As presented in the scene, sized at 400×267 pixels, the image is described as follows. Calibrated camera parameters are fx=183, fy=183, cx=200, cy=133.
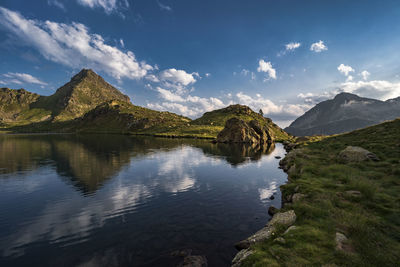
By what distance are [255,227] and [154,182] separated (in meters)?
24.5

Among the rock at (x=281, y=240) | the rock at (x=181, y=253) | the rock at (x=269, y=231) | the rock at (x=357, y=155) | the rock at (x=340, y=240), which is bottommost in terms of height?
the rock at (x=181, y=253)

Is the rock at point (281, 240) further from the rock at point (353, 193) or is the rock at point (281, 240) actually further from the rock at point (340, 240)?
the rock at point (353, 193)

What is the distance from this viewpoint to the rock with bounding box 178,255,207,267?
15.1 meters

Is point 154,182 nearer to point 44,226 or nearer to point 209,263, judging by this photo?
point 44,226

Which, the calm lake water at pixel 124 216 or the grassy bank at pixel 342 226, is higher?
the grassy bank at pixel 342 226

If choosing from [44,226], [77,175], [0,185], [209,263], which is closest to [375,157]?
[209,263]

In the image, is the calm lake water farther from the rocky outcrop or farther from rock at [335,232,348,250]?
the rocky outcrop

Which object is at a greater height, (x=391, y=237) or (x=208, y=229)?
(x=391, y=237)

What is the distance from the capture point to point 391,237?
513 inches

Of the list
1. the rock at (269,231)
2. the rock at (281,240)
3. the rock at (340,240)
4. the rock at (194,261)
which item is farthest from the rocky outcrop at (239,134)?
the rock at (340,240)

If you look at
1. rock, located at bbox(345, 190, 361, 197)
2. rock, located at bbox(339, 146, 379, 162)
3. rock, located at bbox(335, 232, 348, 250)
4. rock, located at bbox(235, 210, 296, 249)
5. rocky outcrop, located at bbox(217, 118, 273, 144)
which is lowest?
rock, located at bbox(235, 210, 296, 249)

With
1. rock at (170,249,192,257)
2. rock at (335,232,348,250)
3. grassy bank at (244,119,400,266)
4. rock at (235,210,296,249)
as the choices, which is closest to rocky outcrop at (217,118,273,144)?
grassy bank at (244,119,400,266)

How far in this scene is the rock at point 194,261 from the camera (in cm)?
1507

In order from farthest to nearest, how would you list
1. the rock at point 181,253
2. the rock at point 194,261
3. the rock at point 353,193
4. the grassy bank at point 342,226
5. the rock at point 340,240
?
1. the rock at point 353,193
2. the rock at point 181,253
3. the rock at point 194,261
4. the rock at point 340,240
5. the grassy bank at point 342,226
